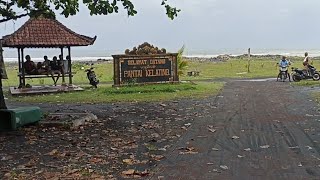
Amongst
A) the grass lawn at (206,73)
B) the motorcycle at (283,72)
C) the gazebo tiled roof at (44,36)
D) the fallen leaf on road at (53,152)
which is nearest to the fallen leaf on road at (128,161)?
the fallen leaf on road at (53,152)

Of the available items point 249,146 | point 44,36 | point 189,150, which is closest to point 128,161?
point 189,150

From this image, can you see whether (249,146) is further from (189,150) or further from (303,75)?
(303,75)

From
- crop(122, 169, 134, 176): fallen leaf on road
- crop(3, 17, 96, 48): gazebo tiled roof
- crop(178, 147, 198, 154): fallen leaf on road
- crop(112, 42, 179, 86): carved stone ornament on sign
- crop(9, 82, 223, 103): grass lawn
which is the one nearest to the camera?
crop(122, 169, 134, 176): fallen leaf on road

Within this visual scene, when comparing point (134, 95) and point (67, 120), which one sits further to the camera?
point (134, 95)

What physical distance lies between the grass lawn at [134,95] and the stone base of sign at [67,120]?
4.94 metres

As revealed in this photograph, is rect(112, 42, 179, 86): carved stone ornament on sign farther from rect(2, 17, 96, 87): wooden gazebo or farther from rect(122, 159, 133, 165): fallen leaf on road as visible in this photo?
rect(122, 159, 133, 165): fallen leaf on road

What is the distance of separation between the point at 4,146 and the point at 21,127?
6.08 feet

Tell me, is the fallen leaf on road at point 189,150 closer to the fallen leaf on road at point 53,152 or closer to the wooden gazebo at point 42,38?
the fallen leaf on road at point 53,152

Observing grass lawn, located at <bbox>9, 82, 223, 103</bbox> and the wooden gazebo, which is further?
the wooden gazebo

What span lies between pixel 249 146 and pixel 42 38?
613 inches

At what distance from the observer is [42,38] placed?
2138 centimetres

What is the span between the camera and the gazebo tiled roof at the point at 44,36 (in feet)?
68.9

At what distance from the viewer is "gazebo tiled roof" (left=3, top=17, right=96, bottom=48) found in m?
21.0

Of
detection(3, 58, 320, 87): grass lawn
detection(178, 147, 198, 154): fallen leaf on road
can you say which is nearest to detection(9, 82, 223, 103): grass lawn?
detection(3, 58, 320, 87): grass lawn
